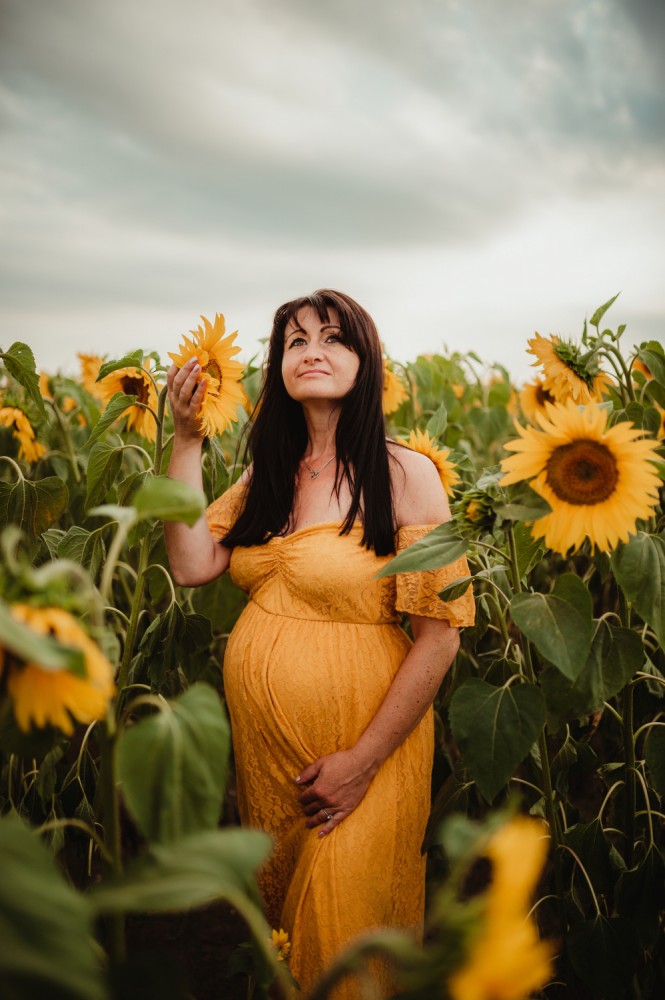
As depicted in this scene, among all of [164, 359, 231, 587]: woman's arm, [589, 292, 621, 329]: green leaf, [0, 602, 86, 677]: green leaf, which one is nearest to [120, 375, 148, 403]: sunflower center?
[164, 359, 231, 587]: woman's arm

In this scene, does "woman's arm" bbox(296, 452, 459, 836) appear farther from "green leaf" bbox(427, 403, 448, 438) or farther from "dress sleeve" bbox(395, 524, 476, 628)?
"green leaf" bbox(427, 403, 448, 438)

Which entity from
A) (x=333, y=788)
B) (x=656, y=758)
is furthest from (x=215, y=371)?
(x=656, y=758)

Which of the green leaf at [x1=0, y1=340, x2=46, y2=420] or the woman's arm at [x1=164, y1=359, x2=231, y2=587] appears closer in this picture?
the woman's arm at [x1=164, y1=359, x2=231, y2=587]

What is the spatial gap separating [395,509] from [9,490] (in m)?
0.86

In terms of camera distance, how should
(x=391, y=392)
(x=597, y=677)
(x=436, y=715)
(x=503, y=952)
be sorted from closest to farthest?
(x=503, y=952) → (x=597, y=677) → (x=436, y=715) → (x=391, y=392)

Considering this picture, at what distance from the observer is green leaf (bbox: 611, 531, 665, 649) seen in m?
1.13

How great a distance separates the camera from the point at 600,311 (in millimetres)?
1535

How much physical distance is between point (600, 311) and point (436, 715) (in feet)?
3.78

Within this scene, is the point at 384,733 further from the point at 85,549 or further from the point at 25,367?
the point at 25,367

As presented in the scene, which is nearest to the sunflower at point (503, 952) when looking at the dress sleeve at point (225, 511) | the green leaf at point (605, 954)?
the green leaf at point (605, 954)

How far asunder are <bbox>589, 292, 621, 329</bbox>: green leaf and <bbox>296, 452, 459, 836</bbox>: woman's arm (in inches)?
27.0

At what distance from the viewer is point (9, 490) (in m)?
1.66

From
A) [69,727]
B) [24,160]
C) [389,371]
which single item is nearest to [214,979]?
[69,727]

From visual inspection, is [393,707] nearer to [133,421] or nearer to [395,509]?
[395,509]
